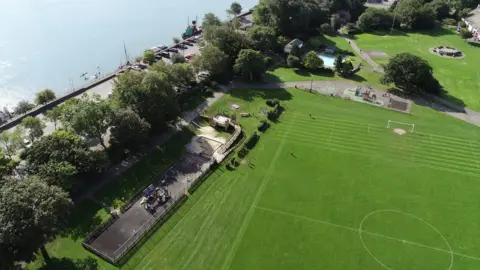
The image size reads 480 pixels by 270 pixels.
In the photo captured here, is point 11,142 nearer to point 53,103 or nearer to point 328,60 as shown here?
point 53,103

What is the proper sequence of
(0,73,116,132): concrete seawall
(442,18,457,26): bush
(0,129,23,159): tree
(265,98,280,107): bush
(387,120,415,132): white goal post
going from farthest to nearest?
(442,18,457,26): bush
(265,98,280,107): bush
(387,120,415,132): white goal post
(0,73,116,132): concrete seawall
(0,129,23,159): tree

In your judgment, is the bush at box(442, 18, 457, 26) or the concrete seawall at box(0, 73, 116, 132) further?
the bush at box(442, 18, 457, 26)

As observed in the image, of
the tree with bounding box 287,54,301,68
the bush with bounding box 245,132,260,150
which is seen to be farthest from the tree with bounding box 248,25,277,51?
the bush with bounding box 245,132,260,150

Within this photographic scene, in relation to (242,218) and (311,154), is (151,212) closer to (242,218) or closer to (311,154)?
(242,218)

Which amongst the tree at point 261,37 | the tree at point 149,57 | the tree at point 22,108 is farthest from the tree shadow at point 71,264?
the tree at point 261,37

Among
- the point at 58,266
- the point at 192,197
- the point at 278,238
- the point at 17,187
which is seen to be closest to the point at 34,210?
the point at 17,187

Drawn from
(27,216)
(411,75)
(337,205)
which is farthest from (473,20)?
(27,216)

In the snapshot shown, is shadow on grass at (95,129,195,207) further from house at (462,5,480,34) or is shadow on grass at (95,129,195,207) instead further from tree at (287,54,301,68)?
house at (462,5,480,34)
